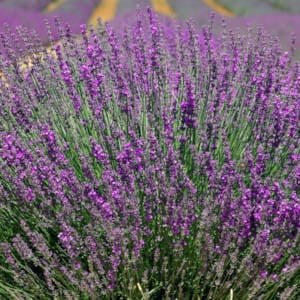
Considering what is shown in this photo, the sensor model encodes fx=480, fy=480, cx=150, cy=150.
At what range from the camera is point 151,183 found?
2.09 meters

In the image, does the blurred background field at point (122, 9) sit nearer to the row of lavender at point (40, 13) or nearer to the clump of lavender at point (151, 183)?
the row of lavender at point (40, 13)

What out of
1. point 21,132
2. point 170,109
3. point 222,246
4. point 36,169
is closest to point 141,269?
point 222,246

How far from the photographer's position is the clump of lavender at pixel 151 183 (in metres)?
1.96

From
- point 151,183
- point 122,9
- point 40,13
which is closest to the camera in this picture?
point 151,183

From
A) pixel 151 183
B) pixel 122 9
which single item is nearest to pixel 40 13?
pixel 122 9

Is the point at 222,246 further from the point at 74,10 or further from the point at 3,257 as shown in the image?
the point at 74,10

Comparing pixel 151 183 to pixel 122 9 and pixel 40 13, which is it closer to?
pixel 40 13

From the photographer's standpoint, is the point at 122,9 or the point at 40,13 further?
the point at 122,9

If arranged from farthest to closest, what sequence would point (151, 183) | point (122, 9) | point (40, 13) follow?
point (122, 9) < point (40, 13) < point (151, 183)

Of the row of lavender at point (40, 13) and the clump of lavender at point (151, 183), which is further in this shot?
the row of lavender at point (40, 13)

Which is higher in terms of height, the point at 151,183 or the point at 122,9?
the point at 122,9

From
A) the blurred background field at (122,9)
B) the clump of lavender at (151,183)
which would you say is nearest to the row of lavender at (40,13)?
the blurred background field at (122,9)

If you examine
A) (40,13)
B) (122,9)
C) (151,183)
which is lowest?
(151,183)

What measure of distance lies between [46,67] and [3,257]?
141cm
